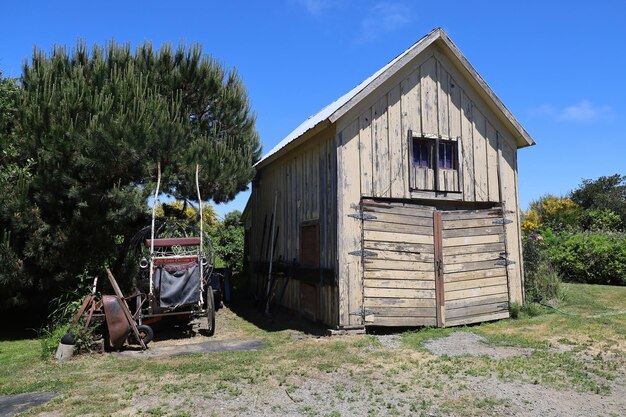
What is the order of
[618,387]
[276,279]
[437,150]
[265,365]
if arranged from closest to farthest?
[618,387] < [265,365] < [437,150] < [276,279]

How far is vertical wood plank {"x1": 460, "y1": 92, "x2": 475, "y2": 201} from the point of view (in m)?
10.9

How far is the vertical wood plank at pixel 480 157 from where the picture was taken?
36.2 feet

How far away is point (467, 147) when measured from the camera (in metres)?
11.0

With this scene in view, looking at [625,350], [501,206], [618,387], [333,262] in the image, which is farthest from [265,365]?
[501,206]

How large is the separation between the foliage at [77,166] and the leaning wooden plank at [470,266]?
5840mm

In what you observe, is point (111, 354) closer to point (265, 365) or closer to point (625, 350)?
point (265, 365)

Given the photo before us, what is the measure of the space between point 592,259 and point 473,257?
7971mm

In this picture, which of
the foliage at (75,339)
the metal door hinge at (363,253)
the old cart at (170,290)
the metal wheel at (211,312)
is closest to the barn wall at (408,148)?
the metal door hinge at (363,253)

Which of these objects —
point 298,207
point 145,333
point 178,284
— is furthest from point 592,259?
point 145,333

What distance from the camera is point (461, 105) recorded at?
11.0 m

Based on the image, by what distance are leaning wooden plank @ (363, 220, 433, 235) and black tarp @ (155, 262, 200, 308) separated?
3.51 metres

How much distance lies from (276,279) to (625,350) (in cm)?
813

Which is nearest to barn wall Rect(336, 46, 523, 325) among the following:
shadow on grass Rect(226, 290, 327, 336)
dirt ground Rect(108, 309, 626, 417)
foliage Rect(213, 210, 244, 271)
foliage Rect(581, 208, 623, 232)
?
shadow on grass Rect(226, 290, 327, 336)

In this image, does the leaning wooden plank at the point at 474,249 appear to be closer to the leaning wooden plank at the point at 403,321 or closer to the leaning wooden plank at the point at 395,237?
the leaning wooden plank at the point at 395,237
